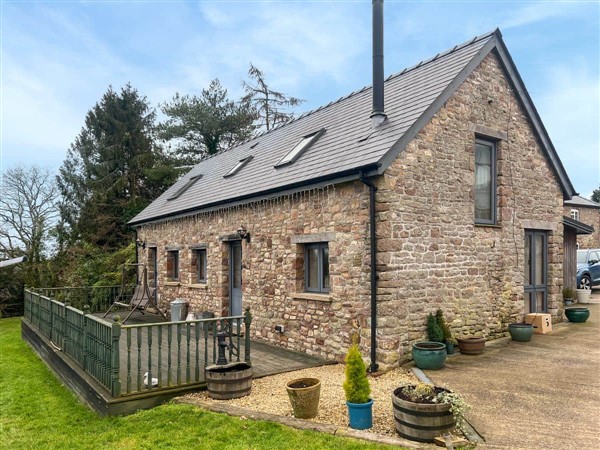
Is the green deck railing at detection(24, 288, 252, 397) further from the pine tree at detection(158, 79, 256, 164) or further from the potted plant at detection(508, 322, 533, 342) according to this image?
the pine tree at detection(158, 79, 256, 164)

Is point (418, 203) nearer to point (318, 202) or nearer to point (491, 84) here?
point (318, 202)

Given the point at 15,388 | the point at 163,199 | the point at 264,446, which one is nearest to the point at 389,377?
the point at 264,446

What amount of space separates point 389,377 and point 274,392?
1908mm

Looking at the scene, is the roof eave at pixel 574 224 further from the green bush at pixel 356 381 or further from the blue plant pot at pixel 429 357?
the green bush at pixel 356 381

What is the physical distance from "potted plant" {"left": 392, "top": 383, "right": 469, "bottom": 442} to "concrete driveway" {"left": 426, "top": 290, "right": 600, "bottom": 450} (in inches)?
15.7

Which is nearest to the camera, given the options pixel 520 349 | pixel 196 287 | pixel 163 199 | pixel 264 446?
pixel 264 446

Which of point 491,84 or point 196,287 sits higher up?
point 491,84

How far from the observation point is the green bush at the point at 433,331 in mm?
7918

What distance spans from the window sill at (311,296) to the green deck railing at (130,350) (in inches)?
61.6

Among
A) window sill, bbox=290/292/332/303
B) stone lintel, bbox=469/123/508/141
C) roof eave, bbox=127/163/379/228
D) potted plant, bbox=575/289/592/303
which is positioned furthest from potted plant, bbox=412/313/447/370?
potted plant, bbox=575/289/592/303

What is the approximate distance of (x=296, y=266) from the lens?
30.3 ft

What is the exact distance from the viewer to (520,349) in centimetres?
871

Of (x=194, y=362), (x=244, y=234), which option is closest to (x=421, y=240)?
(x=244, y=234)

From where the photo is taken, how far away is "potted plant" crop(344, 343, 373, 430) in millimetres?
5035
